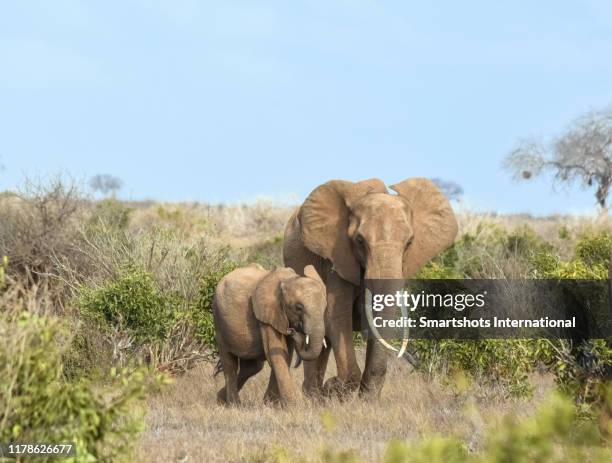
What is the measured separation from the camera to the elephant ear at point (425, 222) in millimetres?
11844

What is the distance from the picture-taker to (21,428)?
20.2 ft

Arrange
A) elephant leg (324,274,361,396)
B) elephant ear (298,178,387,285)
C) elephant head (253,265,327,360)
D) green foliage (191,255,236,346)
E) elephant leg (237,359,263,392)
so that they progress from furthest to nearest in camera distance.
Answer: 1. green foliage (191,255,236,346)
2. elephant leg (237,359,263,392)
3. elephant ear (298,178,387,285)
4. elephant leg (324,274,361,396)
5. elephant head (253,265,327,360)

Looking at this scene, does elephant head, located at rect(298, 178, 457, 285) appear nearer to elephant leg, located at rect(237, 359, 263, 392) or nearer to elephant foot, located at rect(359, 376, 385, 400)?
elephant foot, located at rect(359, 376, 385, 400)

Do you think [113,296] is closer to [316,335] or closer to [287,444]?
[316,335]

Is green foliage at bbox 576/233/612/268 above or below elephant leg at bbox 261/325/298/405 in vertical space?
above

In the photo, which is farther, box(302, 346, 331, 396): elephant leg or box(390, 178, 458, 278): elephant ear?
box(390, 178, 458, 278): elephant ear

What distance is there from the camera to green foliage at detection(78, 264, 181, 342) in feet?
45.6

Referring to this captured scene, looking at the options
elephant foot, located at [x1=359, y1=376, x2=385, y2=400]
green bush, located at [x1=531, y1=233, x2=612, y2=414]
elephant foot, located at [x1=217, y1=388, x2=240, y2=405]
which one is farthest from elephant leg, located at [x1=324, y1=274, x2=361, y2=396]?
green bush, located at [x1=531, y1=233, x2=612, y2=414]

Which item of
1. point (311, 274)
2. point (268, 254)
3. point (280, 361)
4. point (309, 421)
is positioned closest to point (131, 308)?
point (280, 361)

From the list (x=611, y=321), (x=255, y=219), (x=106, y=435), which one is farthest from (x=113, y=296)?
(x=255, y=219)

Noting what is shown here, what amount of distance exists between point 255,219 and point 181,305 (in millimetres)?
29551

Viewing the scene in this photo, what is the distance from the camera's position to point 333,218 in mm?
12062

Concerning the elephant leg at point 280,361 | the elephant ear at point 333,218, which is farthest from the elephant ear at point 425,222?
the elephant leg at point 280,361

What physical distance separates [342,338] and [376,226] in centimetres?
121
